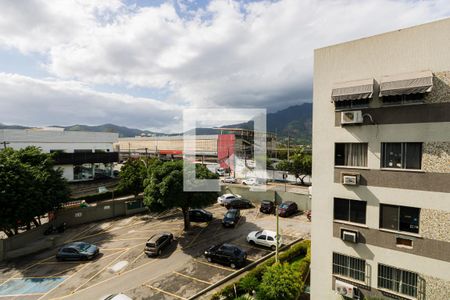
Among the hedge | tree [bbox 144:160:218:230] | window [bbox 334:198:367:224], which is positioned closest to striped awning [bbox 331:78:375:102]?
window [bbox 334:198:367:224]

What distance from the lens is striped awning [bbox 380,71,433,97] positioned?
378 inches

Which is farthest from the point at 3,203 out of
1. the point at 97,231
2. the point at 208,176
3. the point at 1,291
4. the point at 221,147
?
the point at 221,147

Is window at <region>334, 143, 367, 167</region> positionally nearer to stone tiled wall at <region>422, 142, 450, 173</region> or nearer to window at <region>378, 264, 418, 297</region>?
stone tiled wall at <region>422, 142, 450, 173</region>

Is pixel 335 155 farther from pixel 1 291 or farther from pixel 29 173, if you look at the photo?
pixel 29 173

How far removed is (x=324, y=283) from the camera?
1279 cm

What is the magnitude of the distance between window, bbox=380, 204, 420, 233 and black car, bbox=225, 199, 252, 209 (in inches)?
932

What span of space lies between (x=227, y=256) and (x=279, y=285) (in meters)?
6.47

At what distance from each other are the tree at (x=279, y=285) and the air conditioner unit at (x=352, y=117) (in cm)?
915

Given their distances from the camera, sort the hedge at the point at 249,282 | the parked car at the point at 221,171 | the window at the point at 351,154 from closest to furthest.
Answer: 1. the window at the point at 351,154
2. the hedge at the point at 249,282
3. the parked car at the point at 221,171

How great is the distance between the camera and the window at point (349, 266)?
11809mm

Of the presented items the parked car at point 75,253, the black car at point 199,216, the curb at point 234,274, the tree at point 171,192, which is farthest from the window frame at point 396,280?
the parked car at point 75,253

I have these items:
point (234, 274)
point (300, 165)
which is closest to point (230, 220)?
point (234, 274)

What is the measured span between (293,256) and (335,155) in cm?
1126

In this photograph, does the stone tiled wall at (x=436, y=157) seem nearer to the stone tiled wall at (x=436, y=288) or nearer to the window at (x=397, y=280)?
the stone tiled wall at (x=436, y=288)
